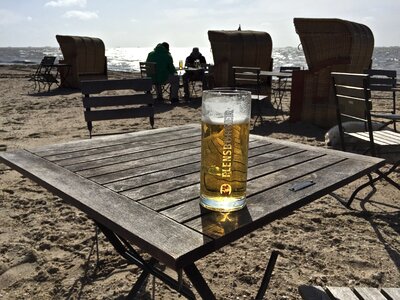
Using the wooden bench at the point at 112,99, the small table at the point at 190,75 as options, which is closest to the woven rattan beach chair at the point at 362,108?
the wooden bench at the point at 112,99

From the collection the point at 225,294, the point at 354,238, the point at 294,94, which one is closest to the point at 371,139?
the point at 354,238

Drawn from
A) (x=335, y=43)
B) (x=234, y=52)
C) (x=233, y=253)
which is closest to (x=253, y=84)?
(x=234, y=52)

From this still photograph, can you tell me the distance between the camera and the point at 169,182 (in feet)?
5.29

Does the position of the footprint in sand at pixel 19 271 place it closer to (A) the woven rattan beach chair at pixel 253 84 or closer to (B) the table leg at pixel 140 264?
(B) the table leg at pixel 140 264

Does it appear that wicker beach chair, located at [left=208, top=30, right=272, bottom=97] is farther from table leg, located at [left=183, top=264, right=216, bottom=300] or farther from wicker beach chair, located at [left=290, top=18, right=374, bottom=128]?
table leg, located at [left=183, top=264, right=216, bottom=300]

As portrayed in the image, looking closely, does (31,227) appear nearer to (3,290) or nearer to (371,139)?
(3,290)

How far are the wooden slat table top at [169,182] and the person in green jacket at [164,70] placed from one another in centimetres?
863

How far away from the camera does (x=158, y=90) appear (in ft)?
37.5

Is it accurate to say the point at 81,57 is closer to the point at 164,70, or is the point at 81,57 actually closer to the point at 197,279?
the point at 164,70

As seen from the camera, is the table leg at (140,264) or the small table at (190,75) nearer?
the table leg at (140,264)

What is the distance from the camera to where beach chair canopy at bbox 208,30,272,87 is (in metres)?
10.7

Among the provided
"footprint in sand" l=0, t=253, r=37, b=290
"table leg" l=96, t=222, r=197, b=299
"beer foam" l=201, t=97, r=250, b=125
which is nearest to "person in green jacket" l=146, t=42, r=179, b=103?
"footprint in sand" l=0, t=253, r=37, b=290

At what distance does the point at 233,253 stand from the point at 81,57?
13.2 metres

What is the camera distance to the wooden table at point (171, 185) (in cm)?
116
